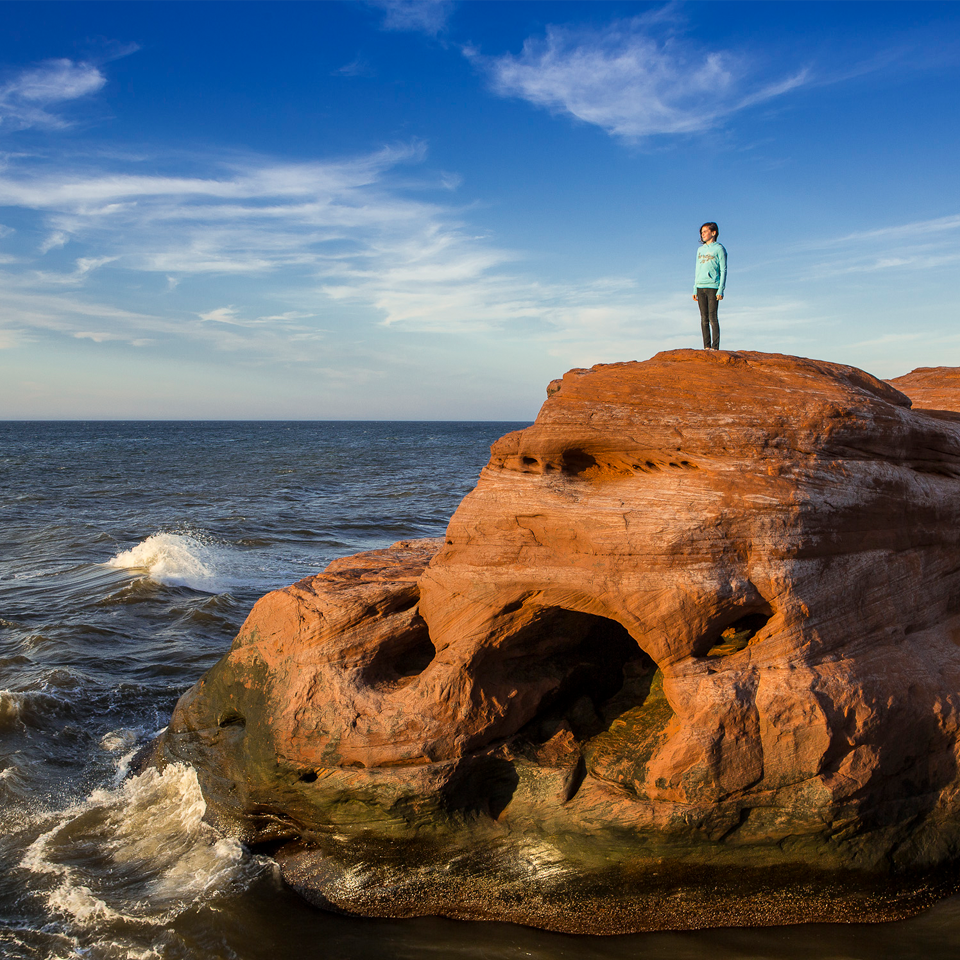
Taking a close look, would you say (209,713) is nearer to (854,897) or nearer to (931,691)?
(854,897)

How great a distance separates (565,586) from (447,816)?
228cm

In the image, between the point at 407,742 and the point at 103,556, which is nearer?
the point at 407,742

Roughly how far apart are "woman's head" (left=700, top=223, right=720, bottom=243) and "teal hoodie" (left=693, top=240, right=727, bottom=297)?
0.07 meters

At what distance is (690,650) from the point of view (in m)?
5.97

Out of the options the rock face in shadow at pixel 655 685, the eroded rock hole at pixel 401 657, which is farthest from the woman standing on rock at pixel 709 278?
the eroded rock hole at pixel 401 657

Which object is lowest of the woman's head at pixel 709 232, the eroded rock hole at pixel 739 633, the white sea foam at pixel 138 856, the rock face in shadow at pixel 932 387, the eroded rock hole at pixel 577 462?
the white sea foam at pixel 138 856

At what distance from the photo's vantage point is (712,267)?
357 inches

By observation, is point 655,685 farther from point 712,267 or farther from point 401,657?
point 712,267

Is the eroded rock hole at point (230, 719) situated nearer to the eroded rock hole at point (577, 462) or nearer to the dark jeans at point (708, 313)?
the eroded rock hole at point (577, 462)

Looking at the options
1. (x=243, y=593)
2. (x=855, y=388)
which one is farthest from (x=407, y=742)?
(x=243, y=593)

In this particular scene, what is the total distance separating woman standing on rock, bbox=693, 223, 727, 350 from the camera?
904 centimetres

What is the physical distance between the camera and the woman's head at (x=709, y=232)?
9.16 m

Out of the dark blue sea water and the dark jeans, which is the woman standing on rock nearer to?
the dark jeans

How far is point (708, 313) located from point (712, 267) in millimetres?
571
